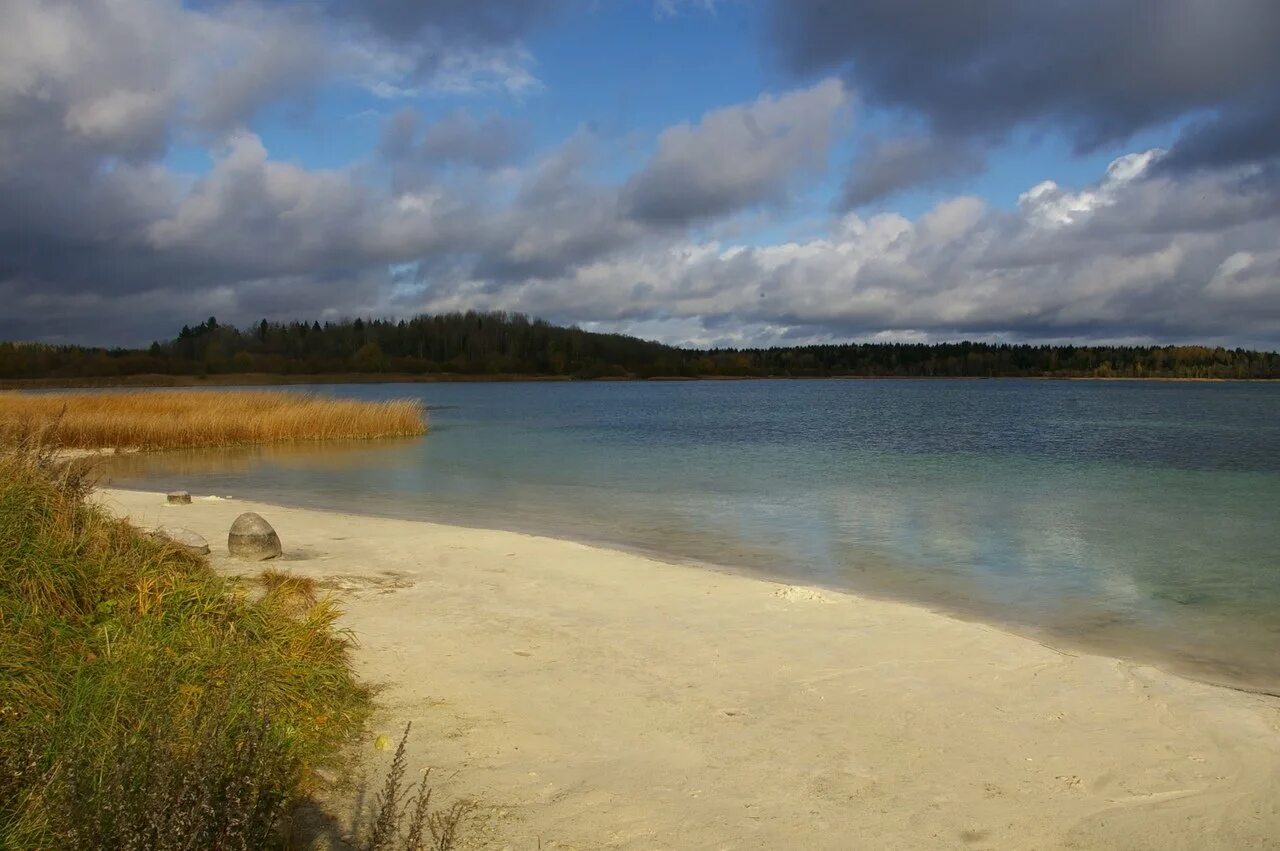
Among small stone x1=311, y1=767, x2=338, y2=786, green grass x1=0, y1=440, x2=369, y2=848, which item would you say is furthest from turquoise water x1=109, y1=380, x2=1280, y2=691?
small stone x1=311, y1=767, x2=338, y2=786

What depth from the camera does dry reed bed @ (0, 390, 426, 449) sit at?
27.2 metres

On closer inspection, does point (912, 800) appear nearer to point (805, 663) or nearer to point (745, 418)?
point (805, 663)

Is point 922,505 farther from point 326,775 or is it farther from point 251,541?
point 326,775

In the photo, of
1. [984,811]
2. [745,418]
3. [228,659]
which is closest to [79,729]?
[228,659]

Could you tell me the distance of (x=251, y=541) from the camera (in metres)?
9.49

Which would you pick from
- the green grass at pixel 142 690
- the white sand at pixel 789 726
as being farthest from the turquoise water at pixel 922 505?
the green grass at pixel 142 690

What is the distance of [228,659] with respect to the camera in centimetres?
492

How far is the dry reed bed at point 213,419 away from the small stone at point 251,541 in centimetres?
1930

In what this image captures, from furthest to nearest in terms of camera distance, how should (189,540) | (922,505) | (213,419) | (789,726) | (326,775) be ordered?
(213,419), (922,505), (189,540), (789,726), (326,775)

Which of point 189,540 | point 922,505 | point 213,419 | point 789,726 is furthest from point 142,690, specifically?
point 213,419

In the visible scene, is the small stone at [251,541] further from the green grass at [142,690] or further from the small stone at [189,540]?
A: the green grass at [142,690]

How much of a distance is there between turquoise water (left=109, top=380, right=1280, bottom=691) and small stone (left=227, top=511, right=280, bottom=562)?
7.29ft

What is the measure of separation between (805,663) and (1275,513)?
50.9 feet

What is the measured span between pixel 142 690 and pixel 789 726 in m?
3.59
